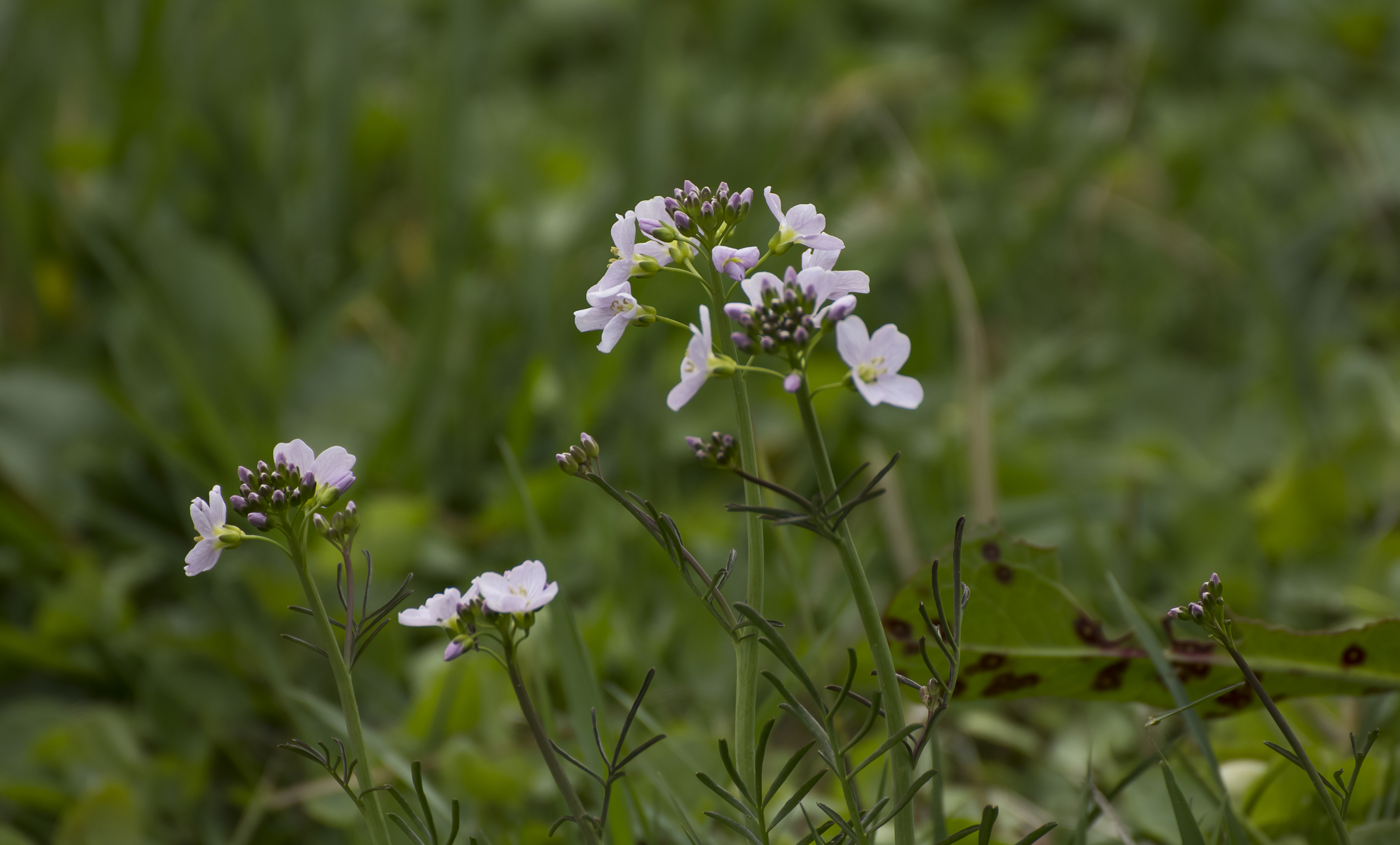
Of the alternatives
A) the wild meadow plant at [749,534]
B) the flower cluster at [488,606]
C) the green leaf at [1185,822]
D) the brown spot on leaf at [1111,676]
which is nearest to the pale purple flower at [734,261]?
the wild meadow plant at [749,534]

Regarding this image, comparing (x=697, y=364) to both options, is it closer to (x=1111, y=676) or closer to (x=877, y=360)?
(x=877, y=360)

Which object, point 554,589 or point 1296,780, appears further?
point 1296,780

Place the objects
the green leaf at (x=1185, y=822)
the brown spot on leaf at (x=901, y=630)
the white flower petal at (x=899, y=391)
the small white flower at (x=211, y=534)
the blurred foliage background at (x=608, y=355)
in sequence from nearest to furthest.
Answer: the white flower petal at (x=899, y=391)
the small white flower at (x=211, y=534)
the green leaf at (x=1185, y=822)
the brown spot on leaf at (x=901, y=630)
the blurred foliage background at (x=608, y=355)

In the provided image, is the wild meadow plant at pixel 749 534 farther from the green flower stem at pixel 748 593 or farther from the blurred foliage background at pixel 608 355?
the blurred foliage background at pixel 608 355

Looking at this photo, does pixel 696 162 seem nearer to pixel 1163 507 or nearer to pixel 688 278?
pixel 688 278

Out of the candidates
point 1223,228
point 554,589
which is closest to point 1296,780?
point 554,589

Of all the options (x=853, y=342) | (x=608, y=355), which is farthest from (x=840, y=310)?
(x=608, y=355)
